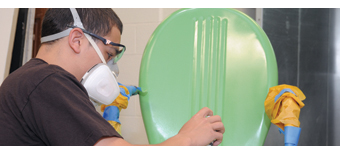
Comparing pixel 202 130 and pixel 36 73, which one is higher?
pixel 36 73

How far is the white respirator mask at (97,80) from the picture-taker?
2.72 feet

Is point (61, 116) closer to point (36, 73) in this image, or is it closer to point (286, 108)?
point (36, 73)

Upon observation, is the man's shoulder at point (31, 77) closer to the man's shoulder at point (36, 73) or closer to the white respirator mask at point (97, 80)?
the man's shoulder at point (36, 73)

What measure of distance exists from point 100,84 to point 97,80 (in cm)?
2

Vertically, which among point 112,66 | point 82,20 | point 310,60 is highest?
point 82,20

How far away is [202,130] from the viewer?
71 cm

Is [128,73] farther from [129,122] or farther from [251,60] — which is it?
[251,60]

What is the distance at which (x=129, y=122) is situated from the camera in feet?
5.61

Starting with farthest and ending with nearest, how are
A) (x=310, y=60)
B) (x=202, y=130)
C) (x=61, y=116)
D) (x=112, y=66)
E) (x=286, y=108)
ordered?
(x=310, y=60), (x=112, y=66), (x=286, y=108), (x=202, y=130), (x=61, y=116)

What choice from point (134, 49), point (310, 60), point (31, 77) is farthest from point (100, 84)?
point (310, 60)

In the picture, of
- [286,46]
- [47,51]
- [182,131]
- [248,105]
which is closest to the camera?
[182,131]
